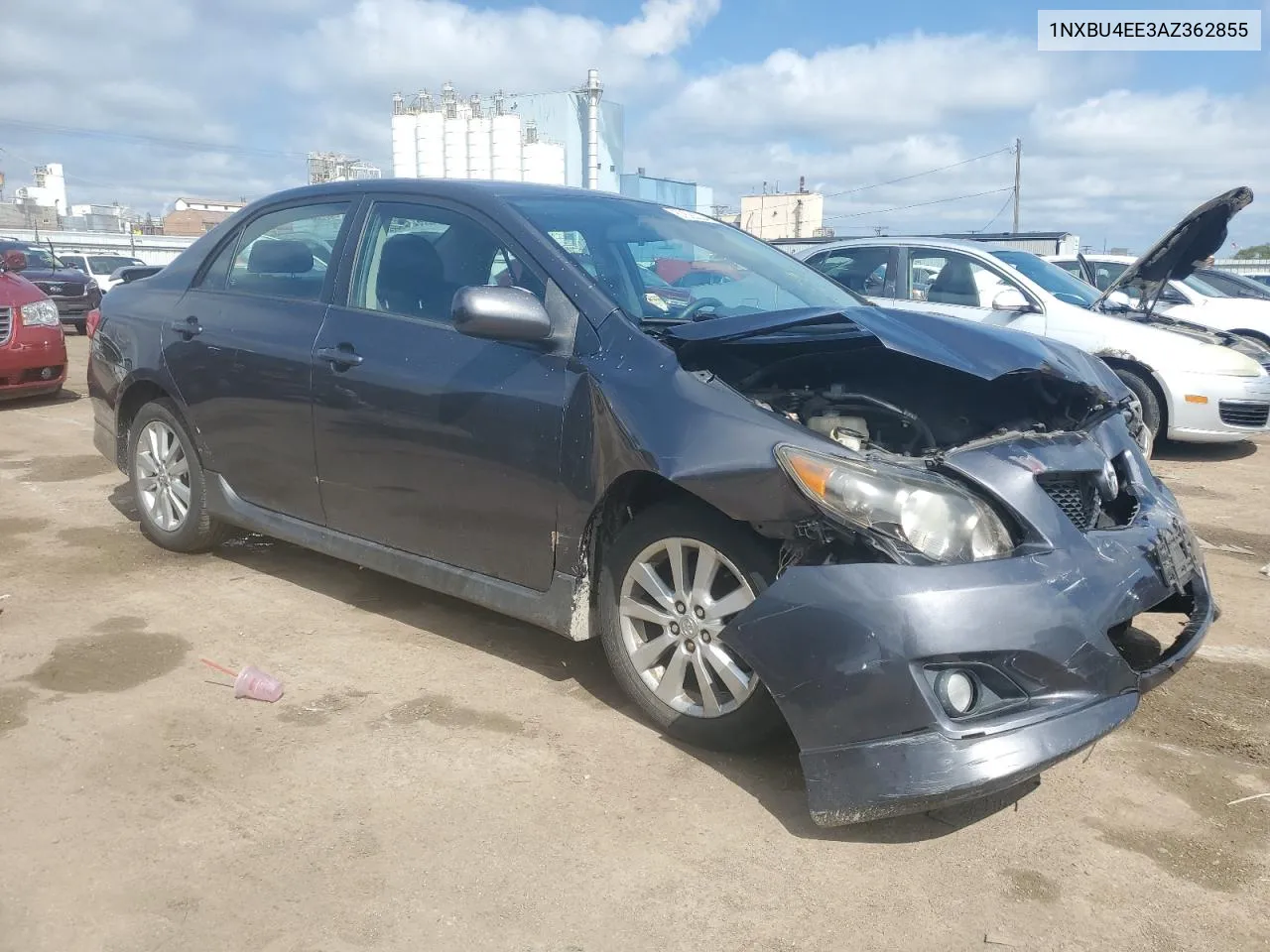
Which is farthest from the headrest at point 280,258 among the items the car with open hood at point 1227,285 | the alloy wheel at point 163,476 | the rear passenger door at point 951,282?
the car with open hood at point 1227,285

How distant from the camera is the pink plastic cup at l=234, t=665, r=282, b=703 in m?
3.54

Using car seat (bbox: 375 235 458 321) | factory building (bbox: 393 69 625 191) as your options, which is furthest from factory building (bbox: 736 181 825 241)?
car seat (bbox: 375 235 458 321)

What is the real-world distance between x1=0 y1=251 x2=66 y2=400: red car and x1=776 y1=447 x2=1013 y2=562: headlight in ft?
29.7

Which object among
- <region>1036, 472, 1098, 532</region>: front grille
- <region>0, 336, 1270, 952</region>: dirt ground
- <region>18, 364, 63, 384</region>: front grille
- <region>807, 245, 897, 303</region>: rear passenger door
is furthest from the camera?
<region>18, 364, 63, 384</region>: front grille

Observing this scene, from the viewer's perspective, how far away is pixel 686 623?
122 inches

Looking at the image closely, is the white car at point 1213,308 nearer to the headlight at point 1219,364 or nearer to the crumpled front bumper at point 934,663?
the headlight at point 1219,364

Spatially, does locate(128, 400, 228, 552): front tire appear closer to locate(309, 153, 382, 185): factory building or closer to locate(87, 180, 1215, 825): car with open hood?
locate(87, 180, 1215, 825): car with open hood

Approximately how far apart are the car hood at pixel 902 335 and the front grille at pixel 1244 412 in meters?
5.55

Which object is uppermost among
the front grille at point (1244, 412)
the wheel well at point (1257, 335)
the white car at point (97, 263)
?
the white car at point (97, 263)

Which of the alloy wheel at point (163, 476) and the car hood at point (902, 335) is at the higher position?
the car hood at point (902, 335)

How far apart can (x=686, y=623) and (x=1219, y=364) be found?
6.69 m

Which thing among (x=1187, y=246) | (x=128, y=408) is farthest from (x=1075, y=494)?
(x=1187, y=246)

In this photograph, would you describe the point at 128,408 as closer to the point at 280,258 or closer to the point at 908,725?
the point at 280,258

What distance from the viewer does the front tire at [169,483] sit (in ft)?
16.1
